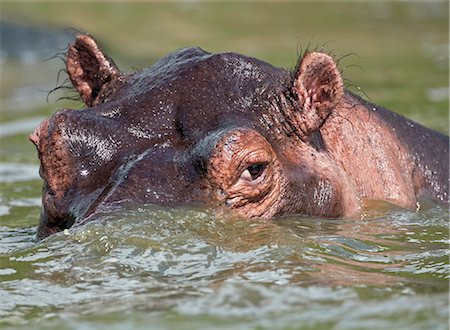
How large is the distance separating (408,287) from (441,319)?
634mm

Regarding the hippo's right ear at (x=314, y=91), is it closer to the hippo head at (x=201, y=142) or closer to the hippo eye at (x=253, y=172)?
the hippo head at (x=201, y=142)

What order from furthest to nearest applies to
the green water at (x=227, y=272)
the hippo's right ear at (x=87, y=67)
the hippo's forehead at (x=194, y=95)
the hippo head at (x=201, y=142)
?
the hippo's right ear at (x=87, y=67), the hippo's forehead at (x=194, y=95), the hippo head at (x=201, y=142), the green water at (x=227, y=272)

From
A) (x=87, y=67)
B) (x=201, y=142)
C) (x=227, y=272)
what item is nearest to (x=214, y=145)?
(x=201, y=142)

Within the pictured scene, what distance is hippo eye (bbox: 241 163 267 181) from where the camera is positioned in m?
5.48

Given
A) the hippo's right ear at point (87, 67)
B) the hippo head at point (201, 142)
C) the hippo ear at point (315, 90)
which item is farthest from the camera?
the hippo's right ear at point (87, 67)

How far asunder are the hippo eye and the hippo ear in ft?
1.70

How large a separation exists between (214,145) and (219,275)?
3.03 feet

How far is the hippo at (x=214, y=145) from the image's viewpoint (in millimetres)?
5340

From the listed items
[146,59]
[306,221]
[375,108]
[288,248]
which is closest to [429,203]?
[375,108]

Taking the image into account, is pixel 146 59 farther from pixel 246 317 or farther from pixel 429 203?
pixel 246 317

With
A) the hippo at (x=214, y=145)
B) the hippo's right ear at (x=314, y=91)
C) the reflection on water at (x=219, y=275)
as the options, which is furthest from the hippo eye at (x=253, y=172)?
the hippo's right ear at (x=314, y=91)

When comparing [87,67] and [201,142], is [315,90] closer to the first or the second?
[201,142]

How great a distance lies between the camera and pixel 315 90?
5.98 meters

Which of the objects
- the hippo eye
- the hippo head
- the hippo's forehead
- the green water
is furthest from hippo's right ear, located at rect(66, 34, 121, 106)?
the hippo eye
